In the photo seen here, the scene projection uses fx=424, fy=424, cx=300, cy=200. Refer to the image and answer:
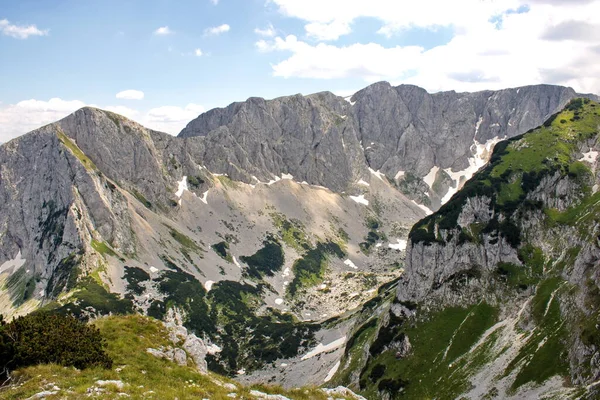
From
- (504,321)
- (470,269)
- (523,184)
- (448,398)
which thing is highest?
(523,184)

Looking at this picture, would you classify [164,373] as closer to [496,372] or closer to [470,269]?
[496,372]

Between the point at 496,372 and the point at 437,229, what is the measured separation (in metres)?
49.6

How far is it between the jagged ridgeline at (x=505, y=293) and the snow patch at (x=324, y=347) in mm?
27688

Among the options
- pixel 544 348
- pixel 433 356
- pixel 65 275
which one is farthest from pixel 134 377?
pixel 65 275

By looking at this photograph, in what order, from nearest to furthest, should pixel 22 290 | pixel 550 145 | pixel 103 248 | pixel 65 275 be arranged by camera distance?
pixel 550 145 → pixel 65 275 → pixel 22 290 → pixel 103 248

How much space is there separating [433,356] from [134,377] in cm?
7618

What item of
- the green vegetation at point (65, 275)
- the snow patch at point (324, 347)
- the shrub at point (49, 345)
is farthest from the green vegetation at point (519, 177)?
the green vegetation at point (65, 275)

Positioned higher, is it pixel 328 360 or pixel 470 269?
pixel 470 269

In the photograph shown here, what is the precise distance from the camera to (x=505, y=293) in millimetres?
92500

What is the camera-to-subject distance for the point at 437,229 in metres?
117

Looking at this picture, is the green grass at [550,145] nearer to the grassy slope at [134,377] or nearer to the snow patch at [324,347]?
the snow patch at [324,347]

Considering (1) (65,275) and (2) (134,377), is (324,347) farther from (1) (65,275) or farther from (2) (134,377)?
(2) (134,377)

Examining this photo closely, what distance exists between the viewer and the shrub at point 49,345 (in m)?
24.3

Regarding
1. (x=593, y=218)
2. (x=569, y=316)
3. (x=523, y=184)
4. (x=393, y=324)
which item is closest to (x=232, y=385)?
(x=569, y=316)
